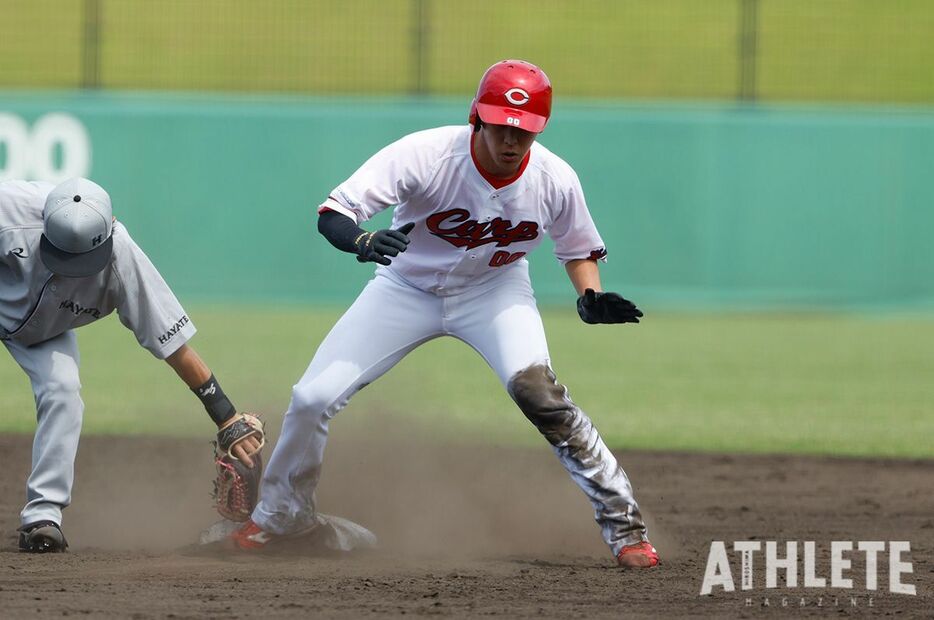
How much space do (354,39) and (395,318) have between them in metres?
14.6

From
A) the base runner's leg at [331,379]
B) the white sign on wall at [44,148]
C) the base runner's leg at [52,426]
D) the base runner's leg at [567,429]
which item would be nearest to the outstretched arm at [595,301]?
the base runner's leg at [567,429]

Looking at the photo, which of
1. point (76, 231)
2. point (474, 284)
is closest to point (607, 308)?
point (474, 284)

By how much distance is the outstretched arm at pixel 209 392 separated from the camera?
6184mm

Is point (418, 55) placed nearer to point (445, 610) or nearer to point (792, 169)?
point (792, 169)

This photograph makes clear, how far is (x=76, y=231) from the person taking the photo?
563cm

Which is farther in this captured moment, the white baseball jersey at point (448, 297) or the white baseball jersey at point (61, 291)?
the white baseball jersey at point (448, 297)

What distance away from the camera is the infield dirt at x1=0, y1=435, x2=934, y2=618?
5.18 meters

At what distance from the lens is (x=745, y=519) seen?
295 inches

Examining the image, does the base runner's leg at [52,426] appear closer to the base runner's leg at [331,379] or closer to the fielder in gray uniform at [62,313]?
the fielder in gray uniform at [62,313]

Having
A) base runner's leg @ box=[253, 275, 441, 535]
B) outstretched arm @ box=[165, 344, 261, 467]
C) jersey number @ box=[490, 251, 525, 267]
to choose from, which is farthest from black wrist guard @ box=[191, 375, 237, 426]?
jersey number @ box=[490, 251, 525, 267]

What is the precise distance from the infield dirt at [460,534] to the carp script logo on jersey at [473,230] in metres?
1.41

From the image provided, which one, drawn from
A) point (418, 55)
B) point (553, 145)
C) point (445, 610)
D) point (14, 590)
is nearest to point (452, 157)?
point (445, 610)

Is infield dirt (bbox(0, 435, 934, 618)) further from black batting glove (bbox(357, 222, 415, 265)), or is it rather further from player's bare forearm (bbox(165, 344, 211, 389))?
black batting glove (bbox(357, 222, 415, 265))

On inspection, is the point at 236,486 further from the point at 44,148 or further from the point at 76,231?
the point at 44,148
